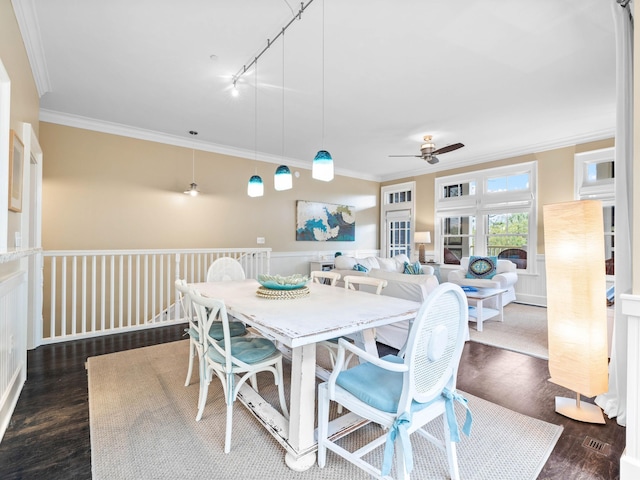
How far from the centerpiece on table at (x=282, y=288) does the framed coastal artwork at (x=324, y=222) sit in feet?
13.6

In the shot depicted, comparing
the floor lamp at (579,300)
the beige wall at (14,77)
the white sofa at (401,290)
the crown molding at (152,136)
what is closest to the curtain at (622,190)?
the floor lamp at (579,300)

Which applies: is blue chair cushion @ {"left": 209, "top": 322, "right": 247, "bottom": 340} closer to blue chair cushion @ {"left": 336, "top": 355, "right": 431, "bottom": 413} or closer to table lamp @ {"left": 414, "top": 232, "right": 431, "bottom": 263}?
blue chair cushion @ {"left": 336, "top": 355, "right": 431, "bottom": 413}

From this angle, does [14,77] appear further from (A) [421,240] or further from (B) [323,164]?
(A) [421,240]

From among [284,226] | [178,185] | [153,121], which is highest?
[153,121]

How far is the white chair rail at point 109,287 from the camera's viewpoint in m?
3.74

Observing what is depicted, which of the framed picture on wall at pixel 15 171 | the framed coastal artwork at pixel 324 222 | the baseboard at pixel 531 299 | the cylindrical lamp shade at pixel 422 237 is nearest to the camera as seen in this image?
the framed picture on wall at pixel 15 171

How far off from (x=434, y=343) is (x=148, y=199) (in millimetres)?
4751

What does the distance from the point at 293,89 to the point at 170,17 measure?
4.56 ft

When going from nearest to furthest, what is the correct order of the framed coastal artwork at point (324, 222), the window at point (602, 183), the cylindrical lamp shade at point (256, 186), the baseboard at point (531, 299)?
the cylindrical lamp shade at point (256, 186), the window at point (602, 183), the baseboard at point (531, 299), the framed coastal artwork at point (324, 222)

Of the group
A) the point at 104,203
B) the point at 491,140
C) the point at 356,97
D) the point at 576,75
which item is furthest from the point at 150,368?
the point at 491,140

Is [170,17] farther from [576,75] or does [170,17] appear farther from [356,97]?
[576,75]

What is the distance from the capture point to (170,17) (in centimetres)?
236

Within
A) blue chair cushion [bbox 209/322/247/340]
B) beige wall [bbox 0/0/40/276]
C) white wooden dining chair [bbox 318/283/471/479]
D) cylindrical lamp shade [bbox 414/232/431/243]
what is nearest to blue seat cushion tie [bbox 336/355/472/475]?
white wooden dining chair [bbox 318/283/471/479]

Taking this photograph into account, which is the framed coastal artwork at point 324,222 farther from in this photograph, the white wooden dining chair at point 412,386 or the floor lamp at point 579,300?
the white wooden dining chair at point 412,386
